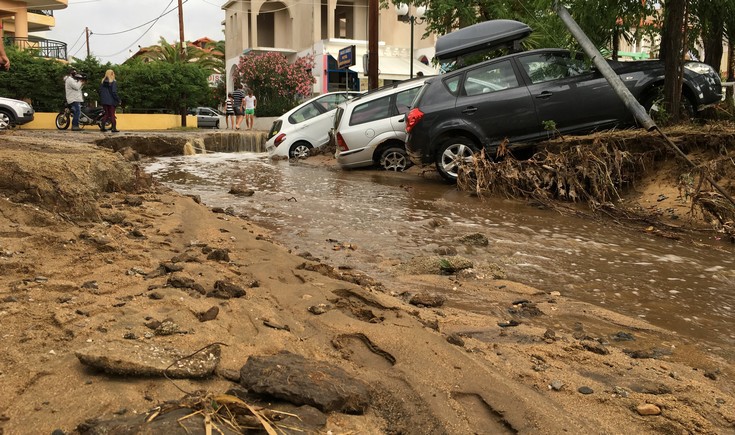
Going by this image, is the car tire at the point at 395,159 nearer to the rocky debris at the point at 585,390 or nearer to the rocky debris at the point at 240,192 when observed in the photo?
the rocky debris at the point at 240,192

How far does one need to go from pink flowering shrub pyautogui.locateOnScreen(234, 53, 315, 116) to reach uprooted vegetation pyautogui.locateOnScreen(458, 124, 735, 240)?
22.7 metres

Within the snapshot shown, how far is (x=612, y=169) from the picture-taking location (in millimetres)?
8320

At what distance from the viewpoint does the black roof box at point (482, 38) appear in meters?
10.3

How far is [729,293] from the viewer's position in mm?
4785

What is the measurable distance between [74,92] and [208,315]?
739 inches

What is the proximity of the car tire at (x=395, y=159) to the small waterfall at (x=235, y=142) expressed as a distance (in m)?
9.41

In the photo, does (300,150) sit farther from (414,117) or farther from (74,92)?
(74,92)

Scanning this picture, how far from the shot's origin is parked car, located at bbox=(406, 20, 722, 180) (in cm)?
904

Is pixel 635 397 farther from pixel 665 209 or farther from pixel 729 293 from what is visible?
pixel 665 209

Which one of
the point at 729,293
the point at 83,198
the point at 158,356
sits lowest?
the point at 729,293

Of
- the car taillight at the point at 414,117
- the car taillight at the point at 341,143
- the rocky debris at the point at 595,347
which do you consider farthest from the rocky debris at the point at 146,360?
the car taillight at the point at 341,143

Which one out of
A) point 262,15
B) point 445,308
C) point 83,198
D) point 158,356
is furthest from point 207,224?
point 262,15

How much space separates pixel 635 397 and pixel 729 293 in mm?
2501

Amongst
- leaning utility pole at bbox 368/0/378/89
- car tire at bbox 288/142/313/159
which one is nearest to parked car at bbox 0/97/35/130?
car tire at bbox 288/142/313/159
